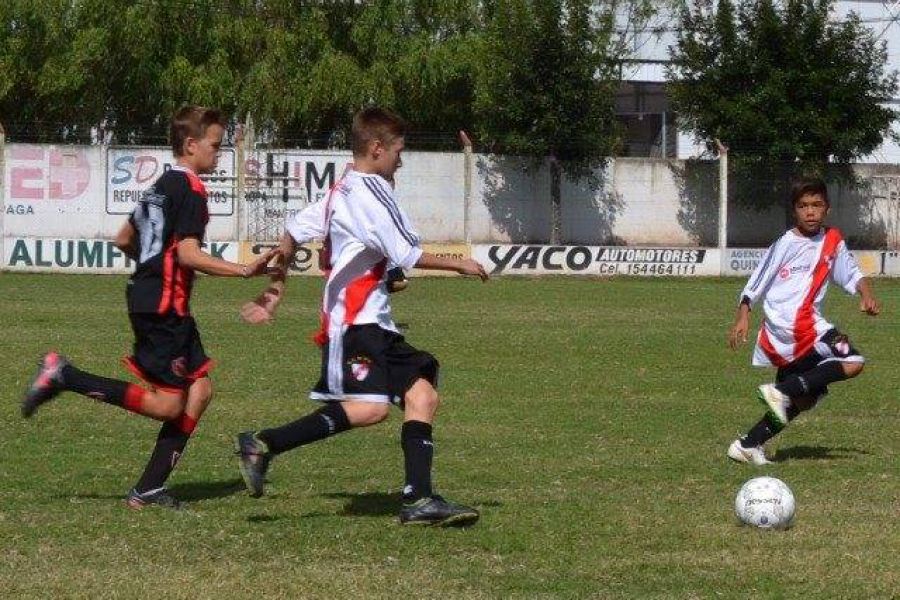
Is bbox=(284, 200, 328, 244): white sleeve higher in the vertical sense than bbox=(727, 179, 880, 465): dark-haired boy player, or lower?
higher

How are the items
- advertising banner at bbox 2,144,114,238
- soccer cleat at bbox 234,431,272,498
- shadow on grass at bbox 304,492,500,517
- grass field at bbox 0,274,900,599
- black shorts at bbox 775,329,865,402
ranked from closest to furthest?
1. grass field at bbox 0,274,900,599
2. soccer cleat at bbox 234,431,272,498
3. shadow on grass at bbox 304,492,500,517
4. black shorts at bbox 775,329,865,402
5. advertising banner at bbox 2,144,114,238

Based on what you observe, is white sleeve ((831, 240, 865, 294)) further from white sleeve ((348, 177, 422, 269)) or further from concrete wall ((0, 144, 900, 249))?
concrete wall ((0, 144, 900, 249))

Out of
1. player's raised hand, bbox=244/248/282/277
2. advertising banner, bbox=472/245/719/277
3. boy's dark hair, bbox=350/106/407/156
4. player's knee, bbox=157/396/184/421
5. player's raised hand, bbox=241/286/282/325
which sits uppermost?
boy's dark hair, bbox=350/106/407/156

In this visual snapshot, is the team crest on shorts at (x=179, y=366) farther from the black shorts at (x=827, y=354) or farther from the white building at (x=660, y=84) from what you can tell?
the white building at (x=660, y=84)

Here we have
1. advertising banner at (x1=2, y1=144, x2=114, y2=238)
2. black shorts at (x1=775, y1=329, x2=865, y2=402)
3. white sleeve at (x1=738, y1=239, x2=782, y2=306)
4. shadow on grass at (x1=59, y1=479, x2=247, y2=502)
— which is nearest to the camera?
shadow on grass at (x1=59, y1=479, x2=247, y2=502)

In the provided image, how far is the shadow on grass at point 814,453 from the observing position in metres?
8.35

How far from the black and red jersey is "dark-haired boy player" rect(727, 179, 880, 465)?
315 centimetres

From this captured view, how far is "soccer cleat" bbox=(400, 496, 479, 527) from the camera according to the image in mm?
6113

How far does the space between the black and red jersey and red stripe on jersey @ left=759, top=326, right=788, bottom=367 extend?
3416 millimetres

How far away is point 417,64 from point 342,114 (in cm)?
210

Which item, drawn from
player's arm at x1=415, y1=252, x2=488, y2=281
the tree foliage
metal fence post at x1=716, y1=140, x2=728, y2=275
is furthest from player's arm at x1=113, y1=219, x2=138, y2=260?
the tree foliage

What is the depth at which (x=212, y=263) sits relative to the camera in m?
6.23

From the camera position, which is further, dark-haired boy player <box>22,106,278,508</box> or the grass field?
dark-haired boy player <box>22,106,278,508</box>

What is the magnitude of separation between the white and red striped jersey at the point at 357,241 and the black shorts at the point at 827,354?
2903 mm
